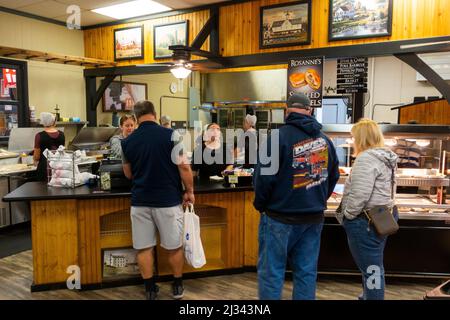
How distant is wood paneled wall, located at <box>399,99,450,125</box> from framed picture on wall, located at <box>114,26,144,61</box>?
14.9 ft

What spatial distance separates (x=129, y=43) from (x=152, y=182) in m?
4.60

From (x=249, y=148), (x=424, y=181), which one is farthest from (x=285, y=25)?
(x=424, y=181)

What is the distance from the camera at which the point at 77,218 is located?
11.9 feet

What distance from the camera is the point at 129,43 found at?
6.99m

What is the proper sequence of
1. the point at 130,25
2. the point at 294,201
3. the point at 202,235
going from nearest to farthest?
the point at 294,201
the point at 202,235
the point at 130,25

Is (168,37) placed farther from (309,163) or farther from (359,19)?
(309,163)

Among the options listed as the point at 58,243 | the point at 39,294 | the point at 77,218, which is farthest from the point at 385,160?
the point at 39,294

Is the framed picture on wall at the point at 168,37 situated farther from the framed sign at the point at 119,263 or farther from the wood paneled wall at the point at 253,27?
the framed sign at the point at 119,263

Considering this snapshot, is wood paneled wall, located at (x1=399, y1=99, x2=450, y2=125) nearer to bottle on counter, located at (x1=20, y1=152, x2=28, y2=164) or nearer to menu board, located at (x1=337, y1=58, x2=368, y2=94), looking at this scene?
menu board, located at (x1=337, y1=58, x2=368, y2=94)

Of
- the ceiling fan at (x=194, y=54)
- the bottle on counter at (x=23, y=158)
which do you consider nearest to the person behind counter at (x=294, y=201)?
the ceiling fan at (x=194, y=54)

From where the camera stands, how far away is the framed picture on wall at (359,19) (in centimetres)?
481

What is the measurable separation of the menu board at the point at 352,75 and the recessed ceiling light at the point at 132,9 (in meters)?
3.11

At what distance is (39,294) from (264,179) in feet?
8.32

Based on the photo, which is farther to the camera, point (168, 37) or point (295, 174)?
point (168, 37)
